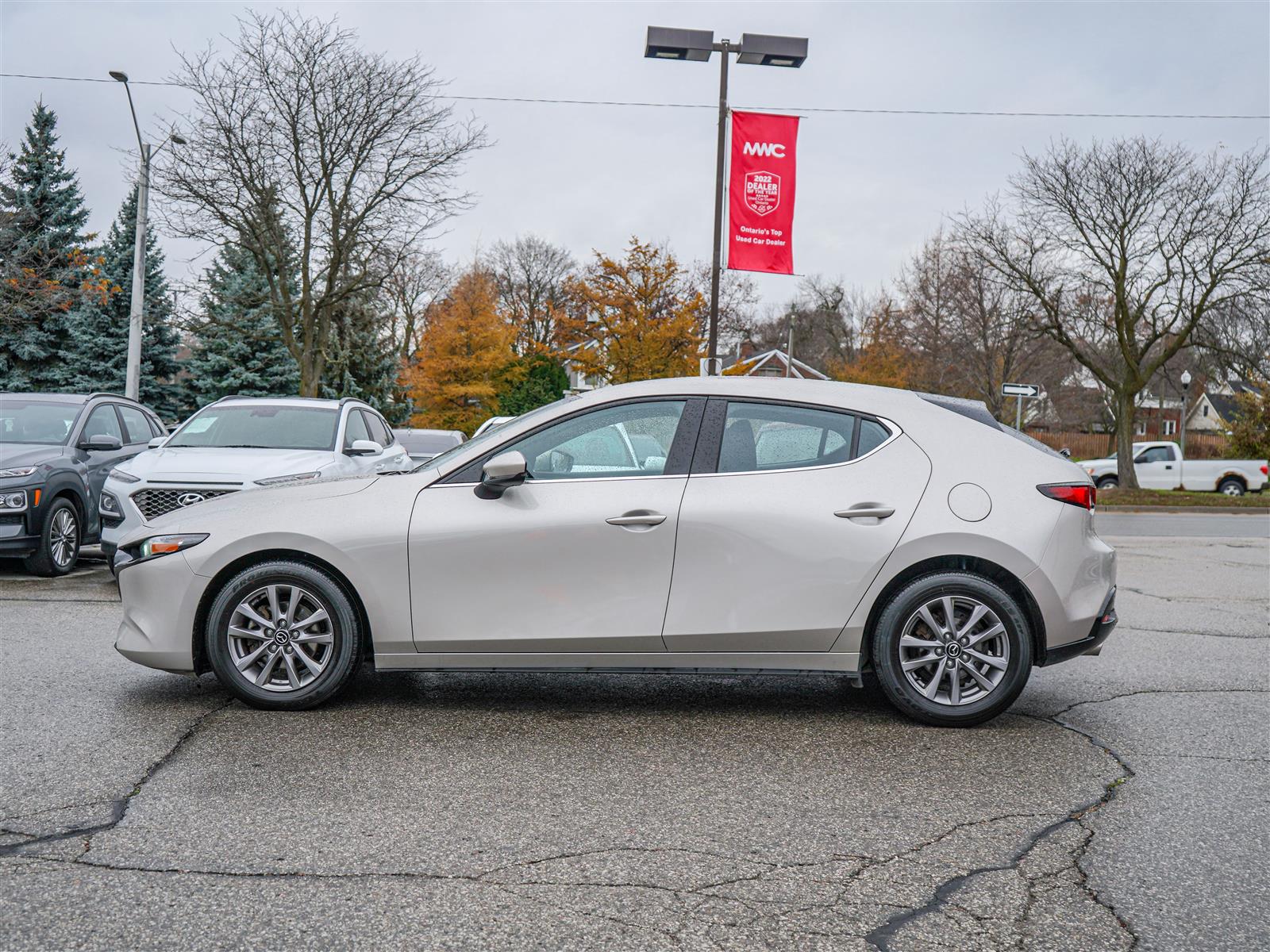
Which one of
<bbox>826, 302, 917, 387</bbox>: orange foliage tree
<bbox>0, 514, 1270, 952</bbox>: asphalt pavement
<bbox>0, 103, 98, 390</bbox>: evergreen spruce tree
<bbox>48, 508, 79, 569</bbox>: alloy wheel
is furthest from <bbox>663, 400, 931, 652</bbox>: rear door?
<bbox>826, 302, 917, 387</bbox>: orange foliage tree

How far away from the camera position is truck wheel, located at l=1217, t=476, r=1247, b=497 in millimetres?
34844

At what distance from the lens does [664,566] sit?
5.06 m

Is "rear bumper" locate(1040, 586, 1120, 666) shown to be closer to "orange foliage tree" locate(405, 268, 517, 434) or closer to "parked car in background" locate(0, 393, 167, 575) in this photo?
"parked car in background" locate(0, 393, 167, 575)

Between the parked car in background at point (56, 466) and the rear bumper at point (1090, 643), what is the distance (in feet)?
27.9

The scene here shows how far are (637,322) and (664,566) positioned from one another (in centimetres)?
3240

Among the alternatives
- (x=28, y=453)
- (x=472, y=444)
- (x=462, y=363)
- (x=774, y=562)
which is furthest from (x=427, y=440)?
(x=462, y=363)

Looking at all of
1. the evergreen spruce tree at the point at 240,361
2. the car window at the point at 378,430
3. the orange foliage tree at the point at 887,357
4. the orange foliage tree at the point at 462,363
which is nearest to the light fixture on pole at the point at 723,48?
the car window at the point at 378,430

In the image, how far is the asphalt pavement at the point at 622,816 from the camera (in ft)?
10.1

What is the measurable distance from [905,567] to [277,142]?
86.5 ft

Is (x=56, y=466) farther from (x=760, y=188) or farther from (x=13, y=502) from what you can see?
(x=760, y=188)

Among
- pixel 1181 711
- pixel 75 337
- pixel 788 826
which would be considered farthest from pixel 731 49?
pixel 75 337

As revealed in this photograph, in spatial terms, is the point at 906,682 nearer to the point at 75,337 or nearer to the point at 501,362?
the point at 75,337

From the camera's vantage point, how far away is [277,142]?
27.9 m

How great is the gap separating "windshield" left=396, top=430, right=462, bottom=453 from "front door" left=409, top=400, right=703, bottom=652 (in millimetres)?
14010
